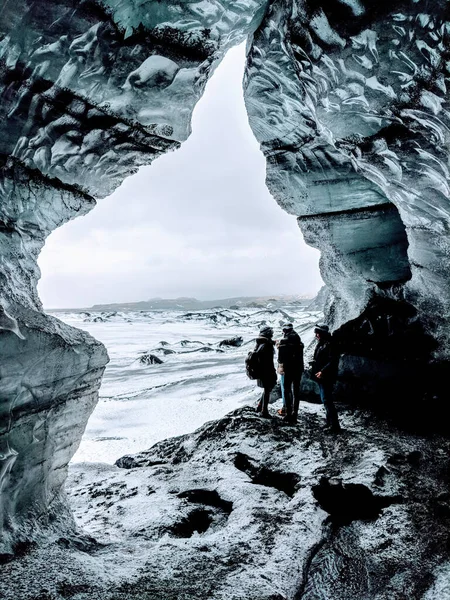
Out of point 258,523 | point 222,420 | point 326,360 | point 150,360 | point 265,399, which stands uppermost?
point 326,360

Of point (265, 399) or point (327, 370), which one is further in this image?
point (265, 399)

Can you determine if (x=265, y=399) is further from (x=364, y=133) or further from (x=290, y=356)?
(x=364, y=133)

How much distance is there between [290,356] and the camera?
552 centimetres

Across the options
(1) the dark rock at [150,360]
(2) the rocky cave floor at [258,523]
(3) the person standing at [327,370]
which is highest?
(3) the person standing at [327,370]

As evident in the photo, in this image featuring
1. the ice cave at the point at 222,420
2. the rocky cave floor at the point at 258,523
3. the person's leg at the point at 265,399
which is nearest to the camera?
the rocky cave floor at the point at 258,523

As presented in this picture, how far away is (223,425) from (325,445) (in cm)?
154

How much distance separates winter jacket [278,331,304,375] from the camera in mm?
5508

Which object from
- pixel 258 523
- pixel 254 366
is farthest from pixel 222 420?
pixel 258 523

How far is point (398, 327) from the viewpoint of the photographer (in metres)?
6.04

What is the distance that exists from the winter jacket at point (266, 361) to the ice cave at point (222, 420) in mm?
630

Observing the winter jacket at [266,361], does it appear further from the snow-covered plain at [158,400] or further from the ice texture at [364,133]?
the ice texture at [364,133]

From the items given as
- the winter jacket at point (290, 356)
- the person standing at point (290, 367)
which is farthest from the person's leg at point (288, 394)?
the winter jacket at point (290, 356)

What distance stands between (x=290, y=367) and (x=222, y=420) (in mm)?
1326

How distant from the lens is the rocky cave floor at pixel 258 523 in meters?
2.31
